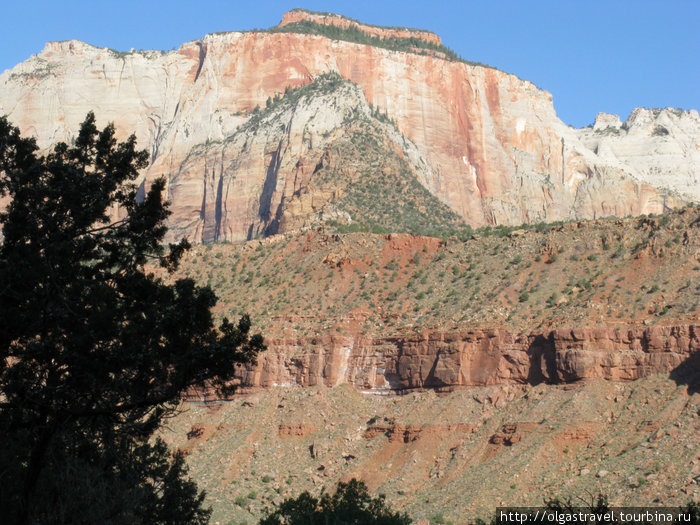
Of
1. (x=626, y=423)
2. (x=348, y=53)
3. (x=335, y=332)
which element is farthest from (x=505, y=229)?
(x=348, y=53)

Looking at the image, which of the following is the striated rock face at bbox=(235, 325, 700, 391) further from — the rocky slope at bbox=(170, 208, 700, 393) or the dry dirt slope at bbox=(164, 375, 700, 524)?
the dry dirt slope at bbox=(164, 375, 700, 524)

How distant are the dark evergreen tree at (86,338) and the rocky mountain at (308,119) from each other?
78984mm

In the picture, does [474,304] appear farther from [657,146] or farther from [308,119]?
[657,146]

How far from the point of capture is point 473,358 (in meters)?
60.2

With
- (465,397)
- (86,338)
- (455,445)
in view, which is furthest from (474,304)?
(86,338)

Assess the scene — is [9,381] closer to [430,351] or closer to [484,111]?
[430,351]

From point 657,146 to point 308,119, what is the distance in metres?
63.9

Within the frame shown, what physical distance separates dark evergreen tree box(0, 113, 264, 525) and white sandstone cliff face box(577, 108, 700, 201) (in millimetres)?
119670

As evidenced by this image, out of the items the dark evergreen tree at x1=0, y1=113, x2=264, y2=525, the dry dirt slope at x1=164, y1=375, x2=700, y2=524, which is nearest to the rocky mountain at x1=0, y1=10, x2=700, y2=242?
the dry dirt slope at x1=164, y1=375, x2=700, y2=524

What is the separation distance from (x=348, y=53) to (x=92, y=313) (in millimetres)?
104888

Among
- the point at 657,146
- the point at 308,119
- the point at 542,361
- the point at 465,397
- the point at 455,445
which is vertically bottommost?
the point at 455,445

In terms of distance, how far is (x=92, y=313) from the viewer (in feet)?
86.4

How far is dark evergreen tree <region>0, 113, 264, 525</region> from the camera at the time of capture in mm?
25438

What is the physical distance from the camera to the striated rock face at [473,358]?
5459 cm
